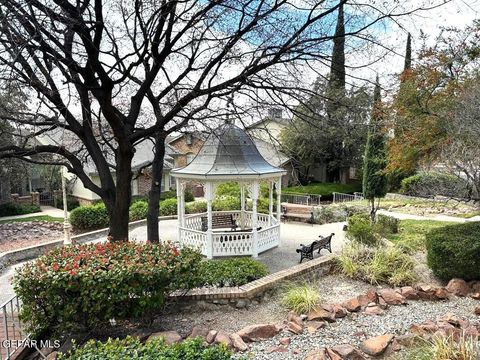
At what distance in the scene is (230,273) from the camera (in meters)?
7.20

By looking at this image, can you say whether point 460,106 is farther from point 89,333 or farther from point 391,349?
point 89,333

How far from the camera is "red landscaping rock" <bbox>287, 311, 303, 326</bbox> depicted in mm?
5377

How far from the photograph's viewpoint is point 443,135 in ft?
41.3

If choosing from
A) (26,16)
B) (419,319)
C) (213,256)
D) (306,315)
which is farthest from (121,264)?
(213,256)

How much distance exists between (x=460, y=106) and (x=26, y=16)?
35.4ft

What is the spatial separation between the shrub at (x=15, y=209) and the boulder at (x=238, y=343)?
73.0 feet

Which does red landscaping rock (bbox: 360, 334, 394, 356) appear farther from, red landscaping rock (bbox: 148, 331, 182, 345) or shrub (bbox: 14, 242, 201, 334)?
shrub (bbox: 14, 242, 201, 334)

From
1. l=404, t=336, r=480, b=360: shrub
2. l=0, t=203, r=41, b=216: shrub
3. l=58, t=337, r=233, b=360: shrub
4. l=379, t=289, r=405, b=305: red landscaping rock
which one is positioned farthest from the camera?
l=0, t=203, r=41, b=216: shrub

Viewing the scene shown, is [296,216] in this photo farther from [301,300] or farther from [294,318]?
[294,318]

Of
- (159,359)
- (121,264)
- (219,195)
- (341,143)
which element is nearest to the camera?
(159,359)

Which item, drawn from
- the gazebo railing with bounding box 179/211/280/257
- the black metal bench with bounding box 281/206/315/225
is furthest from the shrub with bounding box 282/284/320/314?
the black metal bench with bounding box 281/206/315/225

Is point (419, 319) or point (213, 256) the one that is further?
point (213, 256)

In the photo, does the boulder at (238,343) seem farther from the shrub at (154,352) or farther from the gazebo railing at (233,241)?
the gazebo railing at (233,241)

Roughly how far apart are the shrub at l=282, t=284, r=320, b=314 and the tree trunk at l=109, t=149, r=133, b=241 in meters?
3.62
